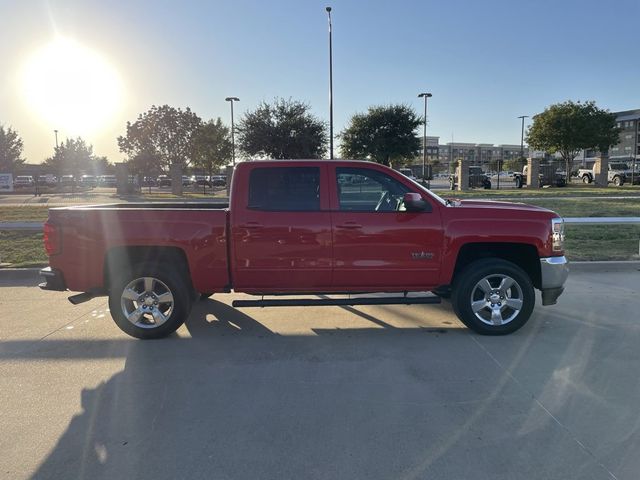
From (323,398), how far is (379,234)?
1978 millimetres

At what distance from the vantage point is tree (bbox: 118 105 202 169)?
1497 inches

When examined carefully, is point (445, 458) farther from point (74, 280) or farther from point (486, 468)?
point (74, 280)

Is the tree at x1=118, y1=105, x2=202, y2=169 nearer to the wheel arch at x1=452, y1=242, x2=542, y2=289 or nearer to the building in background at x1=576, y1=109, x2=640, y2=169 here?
the wheel arch at x1=452, y1=242, x2=542, y2=289

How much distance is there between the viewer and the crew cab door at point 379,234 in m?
5.20

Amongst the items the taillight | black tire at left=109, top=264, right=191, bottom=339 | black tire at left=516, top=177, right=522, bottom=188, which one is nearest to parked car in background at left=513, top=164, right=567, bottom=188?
black tire at left=516, top=177, right=522, bottom=188

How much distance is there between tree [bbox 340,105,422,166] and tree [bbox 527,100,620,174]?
16478 mm

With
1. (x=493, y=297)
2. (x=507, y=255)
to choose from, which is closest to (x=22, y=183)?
(x=507, y=255)

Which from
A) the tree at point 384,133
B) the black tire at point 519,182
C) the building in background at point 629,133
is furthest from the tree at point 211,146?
the building in background at point 629,133

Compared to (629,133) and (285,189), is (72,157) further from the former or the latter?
(629,133)

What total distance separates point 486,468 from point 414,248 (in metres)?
2.63

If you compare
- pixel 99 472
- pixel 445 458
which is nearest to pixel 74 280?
pixel 99 472

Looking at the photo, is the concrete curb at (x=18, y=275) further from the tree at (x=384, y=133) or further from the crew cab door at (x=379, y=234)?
the tree at (x=384, y=133)

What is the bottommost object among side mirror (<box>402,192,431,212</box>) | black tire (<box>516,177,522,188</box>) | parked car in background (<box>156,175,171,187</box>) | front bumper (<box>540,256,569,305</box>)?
front bumper (<box>540,256,569,305</box>)

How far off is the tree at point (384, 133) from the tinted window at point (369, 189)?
105 ft
